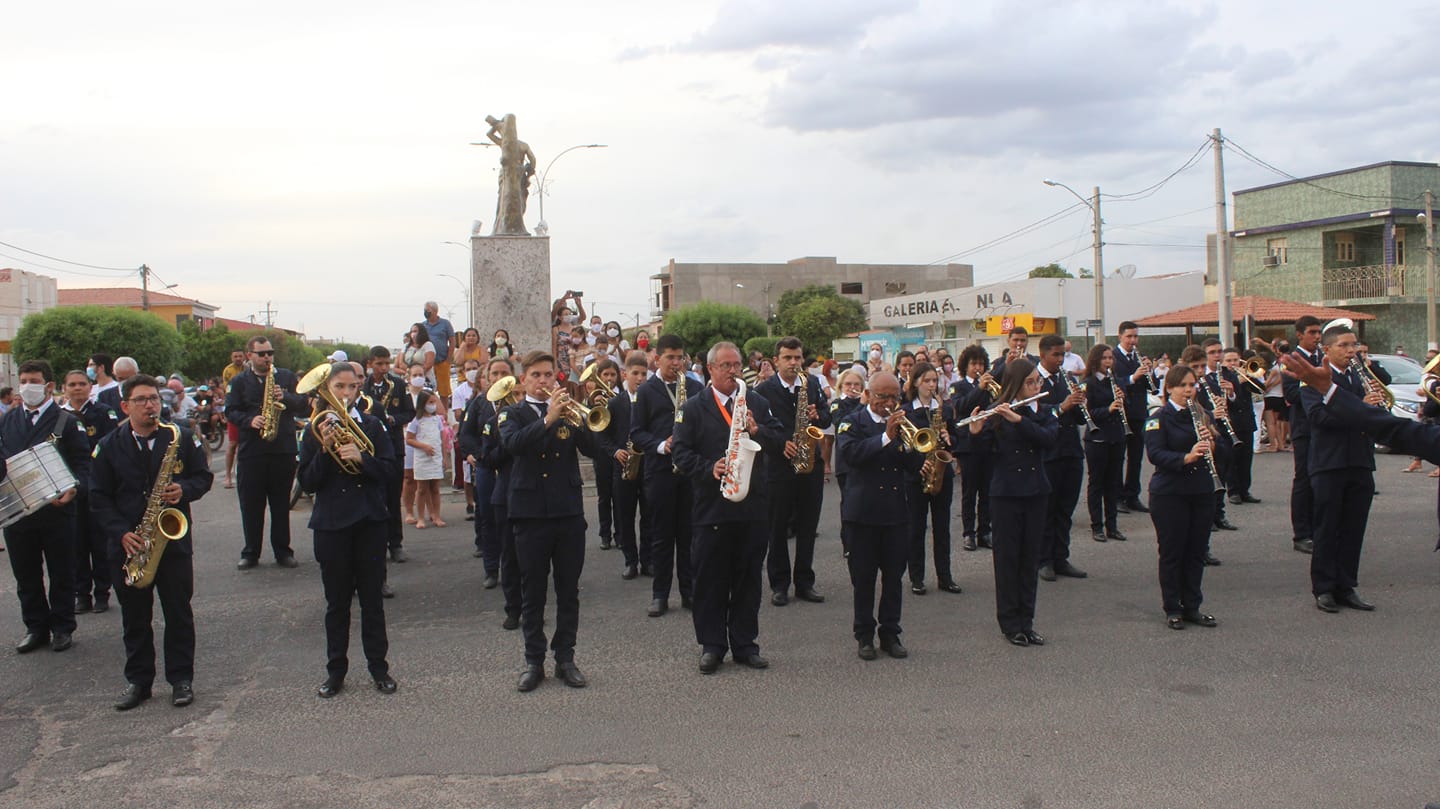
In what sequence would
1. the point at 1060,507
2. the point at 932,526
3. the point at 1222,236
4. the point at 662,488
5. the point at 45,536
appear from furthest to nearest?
the point at 1222,236 < the point at 1060,507 < the point at 932,526 < the point at 662,488 < the point at 45,536

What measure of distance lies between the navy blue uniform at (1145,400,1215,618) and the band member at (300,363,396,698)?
5.21 m

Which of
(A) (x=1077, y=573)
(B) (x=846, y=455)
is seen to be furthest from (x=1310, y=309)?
(B) (x=846, y=455)

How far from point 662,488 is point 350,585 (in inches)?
108

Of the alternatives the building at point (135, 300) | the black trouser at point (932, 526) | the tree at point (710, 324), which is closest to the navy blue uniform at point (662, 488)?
the black trouser at point (932, 526)

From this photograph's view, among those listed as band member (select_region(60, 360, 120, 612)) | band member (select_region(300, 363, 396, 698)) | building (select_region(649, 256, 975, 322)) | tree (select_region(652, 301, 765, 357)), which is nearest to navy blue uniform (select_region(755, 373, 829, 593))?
band member (select_region(300, 363, 396, 698))

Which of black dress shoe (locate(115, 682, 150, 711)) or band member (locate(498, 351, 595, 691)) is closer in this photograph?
black dress shoe (locate(115, 682, 150, 711))

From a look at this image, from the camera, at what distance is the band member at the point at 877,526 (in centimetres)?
654

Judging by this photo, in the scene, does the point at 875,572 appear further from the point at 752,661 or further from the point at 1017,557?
the point at 1017,557

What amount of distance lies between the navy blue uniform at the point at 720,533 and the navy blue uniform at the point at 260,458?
5.07m

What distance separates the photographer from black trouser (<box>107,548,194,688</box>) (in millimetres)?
5992

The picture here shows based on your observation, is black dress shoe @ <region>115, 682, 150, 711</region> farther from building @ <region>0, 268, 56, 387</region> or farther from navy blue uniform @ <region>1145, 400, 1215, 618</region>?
building @ <region>0, 268, 56, 387</region>

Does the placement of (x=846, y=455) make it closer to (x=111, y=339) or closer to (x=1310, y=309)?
(x=1310, y=309)

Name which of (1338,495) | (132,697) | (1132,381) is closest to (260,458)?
(132,697)

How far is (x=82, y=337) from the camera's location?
48438 millimetres
